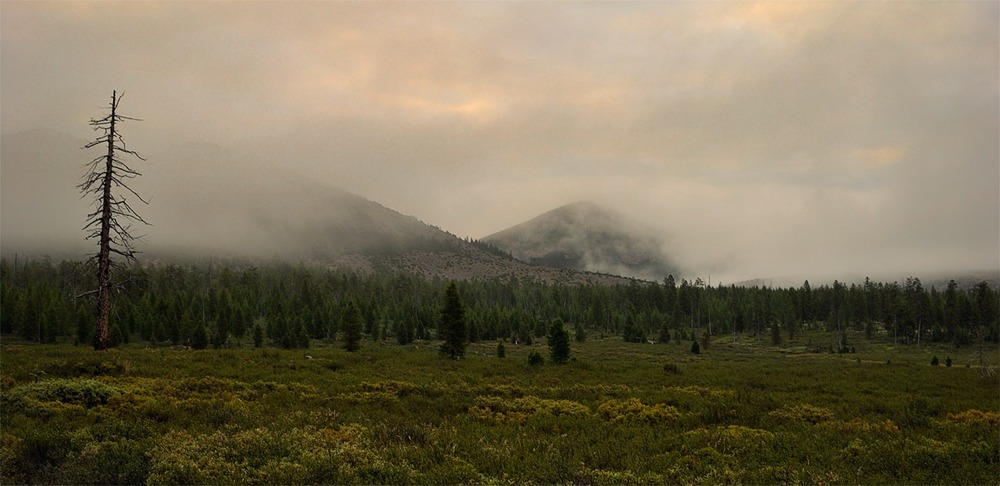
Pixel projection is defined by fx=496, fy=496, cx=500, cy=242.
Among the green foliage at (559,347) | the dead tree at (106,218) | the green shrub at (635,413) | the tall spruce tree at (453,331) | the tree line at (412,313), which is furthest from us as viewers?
the tree line at (412,313)

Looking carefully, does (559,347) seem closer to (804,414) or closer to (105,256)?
(804,414)

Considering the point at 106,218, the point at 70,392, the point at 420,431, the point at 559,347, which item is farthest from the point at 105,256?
the point at 559,347

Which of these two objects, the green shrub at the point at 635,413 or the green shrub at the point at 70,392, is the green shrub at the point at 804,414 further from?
the green shrub at the point at 70,392

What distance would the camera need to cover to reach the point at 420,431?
13.2m

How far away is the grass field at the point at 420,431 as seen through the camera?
32.1ft

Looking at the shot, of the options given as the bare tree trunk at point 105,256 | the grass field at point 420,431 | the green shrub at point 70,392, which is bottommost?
the grass field at point 420,431

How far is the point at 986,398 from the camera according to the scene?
29.5 meters

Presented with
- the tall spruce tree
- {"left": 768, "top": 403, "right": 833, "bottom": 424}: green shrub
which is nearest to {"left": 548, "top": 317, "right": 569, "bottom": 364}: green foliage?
the tall spruce tree

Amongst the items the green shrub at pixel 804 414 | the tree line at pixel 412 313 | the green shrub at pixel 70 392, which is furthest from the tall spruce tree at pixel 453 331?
the green shrub at pixel 70 392

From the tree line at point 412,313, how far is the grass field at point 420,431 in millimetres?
11996

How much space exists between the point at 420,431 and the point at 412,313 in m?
120

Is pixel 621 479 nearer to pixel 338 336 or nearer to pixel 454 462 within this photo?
pixel 454 462

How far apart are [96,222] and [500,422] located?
2254 centimetres

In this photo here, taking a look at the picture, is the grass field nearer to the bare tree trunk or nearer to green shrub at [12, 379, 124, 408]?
green shrub at [12, 379, 124, 408]
